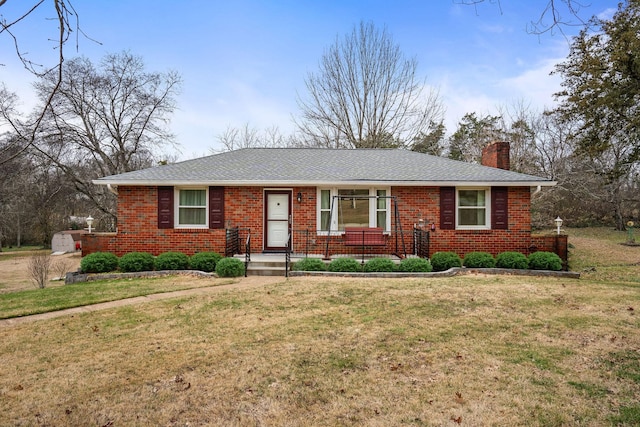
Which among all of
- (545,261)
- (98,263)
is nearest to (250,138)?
(98,263)

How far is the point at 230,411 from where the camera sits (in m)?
3.34

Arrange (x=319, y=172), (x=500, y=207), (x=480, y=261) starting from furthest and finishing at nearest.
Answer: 1. (x=319, y=172)
2. (x=500, y=207)
3. (x=480, y=261)

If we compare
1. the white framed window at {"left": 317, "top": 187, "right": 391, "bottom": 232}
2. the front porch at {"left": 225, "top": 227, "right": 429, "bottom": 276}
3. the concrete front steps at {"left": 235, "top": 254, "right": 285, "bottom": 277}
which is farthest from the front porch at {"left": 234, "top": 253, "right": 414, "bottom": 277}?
the white framed window at {"left": 317, "top": 187, "right": 391, "bottom": 232}

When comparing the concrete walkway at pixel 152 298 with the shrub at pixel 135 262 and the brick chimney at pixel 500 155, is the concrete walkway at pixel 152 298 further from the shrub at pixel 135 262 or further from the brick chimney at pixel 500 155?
the brick chimney at pixel 500 155

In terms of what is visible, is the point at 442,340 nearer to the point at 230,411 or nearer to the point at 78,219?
the point at 230,411

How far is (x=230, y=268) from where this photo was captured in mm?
10258

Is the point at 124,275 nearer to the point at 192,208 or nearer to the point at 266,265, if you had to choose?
the point at 192,208

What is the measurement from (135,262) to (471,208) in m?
10.7

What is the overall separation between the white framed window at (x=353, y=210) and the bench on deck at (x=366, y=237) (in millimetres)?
697

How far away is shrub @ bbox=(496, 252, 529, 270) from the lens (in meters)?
11.1

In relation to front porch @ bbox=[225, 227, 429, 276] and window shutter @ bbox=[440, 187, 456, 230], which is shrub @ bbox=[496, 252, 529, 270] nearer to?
window shutter @ bbox=[440, 187, 456, 230]

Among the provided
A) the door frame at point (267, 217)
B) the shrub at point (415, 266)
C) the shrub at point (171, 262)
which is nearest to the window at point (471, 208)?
the shrub at point (415, 266)

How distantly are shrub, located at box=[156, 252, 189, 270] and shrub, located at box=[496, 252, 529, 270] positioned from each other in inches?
369

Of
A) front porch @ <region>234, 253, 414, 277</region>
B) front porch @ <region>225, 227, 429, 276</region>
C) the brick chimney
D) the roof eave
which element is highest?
the brick chimney
